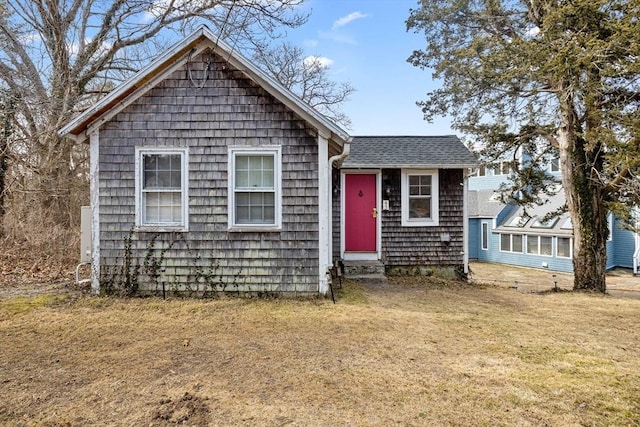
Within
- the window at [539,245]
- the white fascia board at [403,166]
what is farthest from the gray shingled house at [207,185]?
the window at [539,245]

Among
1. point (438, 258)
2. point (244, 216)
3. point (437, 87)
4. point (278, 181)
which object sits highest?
point (437, 87)

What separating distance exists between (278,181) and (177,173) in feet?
6.26

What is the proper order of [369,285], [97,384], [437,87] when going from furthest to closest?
[437,87] → [369,285] → [97,384]

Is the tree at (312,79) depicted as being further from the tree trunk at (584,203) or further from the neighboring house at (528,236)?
the tree trunk at (584,203)

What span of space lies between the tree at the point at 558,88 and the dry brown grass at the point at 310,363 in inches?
153

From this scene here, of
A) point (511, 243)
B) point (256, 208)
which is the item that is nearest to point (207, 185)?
point (256, 208)

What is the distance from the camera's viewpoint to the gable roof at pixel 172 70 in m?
6.50

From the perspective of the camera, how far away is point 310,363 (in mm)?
4004

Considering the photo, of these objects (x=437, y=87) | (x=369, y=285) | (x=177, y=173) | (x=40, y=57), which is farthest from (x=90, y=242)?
(x=437, y=87)

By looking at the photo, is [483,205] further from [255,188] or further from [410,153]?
[255,188]

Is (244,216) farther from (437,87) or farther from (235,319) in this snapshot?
(437,87)

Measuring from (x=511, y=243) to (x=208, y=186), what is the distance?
20.7m

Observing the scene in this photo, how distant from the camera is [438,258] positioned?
9.88 meters

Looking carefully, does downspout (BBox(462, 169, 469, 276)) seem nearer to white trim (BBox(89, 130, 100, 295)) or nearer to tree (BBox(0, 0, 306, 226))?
tree (BBox(0, 0, 306, 226))
